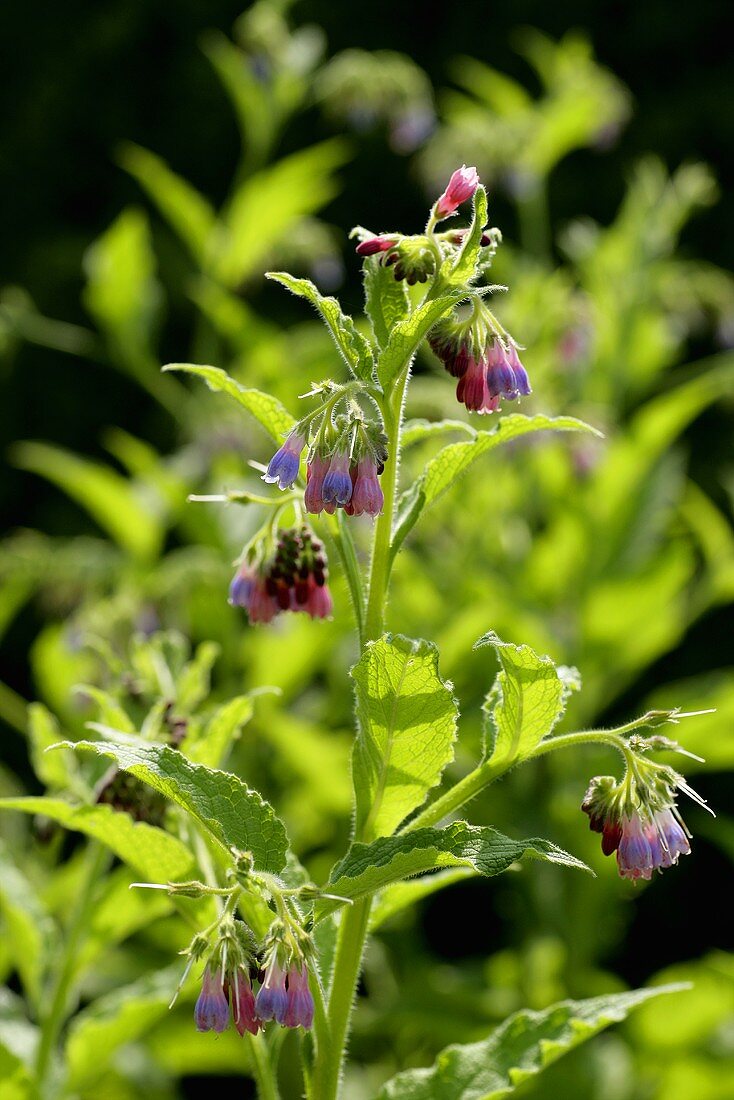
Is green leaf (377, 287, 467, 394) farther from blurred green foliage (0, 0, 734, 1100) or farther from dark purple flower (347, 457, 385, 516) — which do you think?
blurred green foliage (0, 0, 734, 1100)

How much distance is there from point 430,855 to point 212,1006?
195mm

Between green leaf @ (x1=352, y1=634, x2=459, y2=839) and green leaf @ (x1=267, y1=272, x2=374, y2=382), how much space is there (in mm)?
209

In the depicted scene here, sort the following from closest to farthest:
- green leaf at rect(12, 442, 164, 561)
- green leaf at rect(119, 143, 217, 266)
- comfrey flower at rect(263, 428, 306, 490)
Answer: comfrey flower at rect(263, 428, 306, 490) < green leaf at rect(12, 442, 164, 561) < green leaf at rect(119, 143, 217, 266)

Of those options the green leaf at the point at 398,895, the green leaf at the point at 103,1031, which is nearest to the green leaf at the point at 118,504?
the green leaf at the point at 103,1031

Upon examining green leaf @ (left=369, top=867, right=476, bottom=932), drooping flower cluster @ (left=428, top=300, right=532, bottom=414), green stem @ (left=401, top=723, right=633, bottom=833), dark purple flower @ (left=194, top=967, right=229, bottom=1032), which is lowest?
green leaf @ (left=369, top=867, right=476, bottom=932)

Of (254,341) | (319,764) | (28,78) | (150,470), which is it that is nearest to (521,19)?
(28,78)

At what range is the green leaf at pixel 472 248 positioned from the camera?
985mm

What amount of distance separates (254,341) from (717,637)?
1782 mm

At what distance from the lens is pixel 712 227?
4238mm

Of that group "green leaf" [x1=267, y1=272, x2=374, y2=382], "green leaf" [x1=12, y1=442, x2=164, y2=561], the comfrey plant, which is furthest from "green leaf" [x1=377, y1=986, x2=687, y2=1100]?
"green leaf" [x1=12, y1=442, x2=164, y2=561]

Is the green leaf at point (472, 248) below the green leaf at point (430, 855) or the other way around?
the other way around

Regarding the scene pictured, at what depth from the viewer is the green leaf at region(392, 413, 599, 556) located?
3.52 ft

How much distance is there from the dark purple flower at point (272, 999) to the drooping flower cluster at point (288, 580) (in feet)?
1.20

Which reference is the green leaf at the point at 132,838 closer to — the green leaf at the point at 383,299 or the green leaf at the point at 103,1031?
the green leaf at the point at 103,1031
